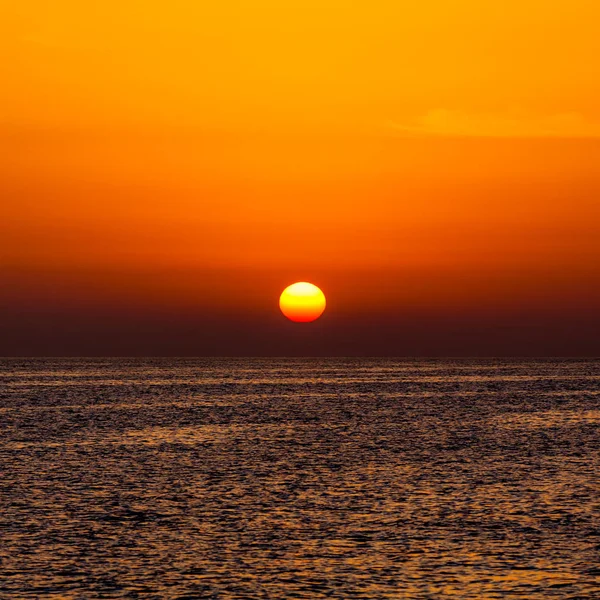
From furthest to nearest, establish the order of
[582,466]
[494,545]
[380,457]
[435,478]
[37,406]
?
1. [37,406]
2. [380,457]
3. [582,466]
4. [435,478]
5. [494,545]

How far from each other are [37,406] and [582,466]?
8170 cm

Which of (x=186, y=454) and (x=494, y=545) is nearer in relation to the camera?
(x=494, y=545)

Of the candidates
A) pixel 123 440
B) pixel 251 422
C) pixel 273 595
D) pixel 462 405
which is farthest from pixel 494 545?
pixel 462 405

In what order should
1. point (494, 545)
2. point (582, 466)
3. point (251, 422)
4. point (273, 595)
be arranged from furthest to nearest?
point (251, 422), point (582, 466), point (494, 545), point (273, 595)

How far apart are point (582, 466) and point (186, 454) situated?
22341 millimetres

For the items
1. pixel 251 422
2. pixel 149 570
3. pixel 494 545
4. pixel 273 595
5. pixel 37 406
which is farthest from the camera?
pixel 37 406

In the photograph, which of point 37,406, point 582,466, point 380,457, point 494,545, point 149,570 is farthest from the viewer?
point 37,406

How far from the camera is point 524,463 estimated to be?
54156 mm

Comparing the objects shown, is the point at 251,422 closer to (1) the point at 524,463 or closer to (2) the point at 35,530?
(1) the point at 524,463

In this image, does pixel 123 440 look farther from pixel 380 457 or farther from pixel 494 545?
pixel 494 545

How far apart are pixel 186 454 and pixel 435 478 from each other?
1768 cm

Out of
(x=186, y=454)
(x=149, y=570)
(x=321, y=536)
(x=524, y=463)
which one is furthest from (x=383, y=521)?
(x=186, y=454)

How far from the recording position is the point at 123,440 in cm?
7094

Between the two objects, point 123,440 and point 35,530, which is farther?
point 123,440
